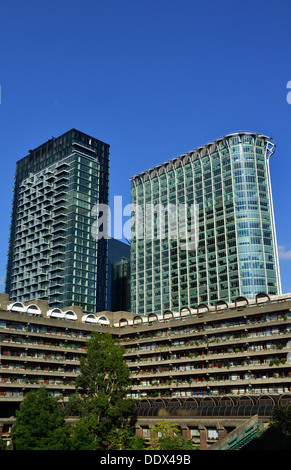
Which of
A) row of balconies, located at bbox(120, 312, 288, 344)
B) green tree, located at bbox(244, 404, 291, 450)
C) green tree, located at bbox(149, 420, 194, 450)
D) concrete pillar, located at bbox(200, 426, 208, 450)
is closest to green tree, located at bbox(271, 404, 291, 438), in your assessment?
green tree, located at bbox(244, 404, 291, 450)

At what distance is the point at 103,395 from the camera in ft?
263

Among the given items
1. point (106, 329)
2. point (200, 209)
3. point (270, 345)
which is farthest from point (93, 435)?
point (200, 209)

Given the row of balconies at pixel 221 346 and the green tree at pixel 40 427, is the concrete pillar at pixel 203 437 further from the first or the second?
the green tree at pixel 40 427

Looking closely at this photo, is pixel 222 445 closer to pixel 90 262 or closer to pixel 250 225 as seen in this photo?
pixel 250 225

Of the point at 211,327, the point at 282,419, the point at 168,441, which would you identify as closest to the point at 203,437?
the point at 168,441

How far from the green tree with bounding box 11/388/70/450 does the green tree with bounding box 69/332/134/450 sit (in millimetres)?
6490

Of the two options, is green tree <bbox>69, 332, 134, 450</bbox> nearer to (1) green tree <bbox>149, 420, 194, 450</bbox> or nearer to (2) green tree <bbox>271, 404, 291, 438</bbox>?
(1) green tree <bbox>149, 420, 194, 450</bbox>

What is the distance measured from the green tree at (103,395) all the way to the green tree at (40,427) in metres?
6.49

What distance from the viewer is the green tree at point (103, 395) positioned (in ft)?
251

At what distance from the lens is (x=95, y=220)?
198875 mm

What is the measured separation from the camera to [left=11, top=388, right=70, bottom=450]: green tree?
207ft

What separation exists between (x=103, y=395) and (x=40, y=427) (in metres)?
17.4

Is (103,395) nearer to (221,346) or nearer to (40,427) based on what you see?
(40,427)

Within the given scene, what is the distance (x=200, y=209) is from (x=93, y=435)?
429ft
